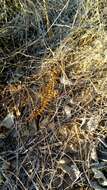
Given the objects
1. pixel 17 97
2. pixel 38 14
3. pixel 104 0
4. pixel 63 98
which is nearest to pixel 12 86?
pixel 17 97

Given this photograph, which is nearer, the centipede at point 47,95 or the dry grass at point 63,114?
the dry grass at point 63,114

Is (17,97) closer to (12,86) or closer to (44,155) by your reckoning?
(12,86)

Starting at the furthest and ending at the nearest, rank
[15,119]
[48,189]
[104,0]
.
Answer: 1. [104,0]
2. [15,119]
3. [48,189]

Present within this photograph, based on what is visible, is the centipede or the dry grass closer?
the dry grass

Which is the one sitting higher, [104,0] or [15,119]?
[104,0]

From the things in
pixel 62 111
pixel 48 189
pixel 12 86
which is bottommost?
pixel 48 189

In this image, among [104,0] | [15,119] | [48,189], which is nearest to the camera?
[48,189]

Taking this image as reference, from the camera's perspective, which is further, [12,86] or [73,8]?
[73,8]
